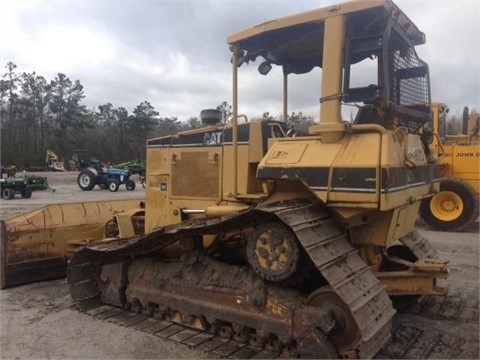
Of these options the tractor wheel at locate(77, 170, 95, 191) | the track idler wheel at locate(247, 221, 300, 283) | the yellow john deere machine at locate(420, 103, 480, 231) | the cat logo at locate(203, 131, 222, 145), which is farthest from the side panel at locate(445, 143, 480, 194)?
the tractor wheel at locate(77, 170, 95, 191)

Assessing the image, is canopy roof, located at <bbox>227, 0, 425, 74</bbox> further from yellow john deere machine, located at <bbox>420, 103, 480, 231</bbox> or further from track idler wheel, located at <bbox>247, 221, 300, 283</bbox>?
yellow john deere machine, located at <bbox>420, 103, 480, 231</bbox>

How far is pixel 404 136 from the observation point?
4293 millimetres

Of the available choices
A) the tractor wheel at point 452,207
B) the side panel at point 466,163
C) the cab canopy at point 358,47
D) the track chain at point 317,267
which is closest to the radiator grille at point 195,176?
the track chain at point 317,267

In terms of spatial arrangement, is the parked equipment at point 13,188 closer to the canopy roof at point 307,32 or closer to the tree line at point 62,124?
the canopy roof at point 307,32

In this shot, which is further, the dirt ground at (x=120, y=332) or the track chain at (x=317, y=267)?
the dirt ground at (x=120, y=332)

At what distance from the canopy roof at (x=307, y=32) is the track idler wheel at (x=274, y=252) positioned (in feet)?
5.84

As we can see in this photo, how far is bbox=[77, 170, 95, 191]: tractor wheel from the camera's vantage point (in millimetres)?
26141

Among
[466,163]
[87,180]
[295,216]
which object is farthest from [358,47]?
[87,180]

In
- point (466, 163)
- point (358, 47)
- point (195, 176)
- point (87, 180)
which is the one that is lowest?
point (87, 180)

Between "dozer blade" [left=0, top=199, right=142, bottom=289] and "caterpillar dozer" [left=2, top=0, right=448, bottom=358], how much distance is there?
133cm

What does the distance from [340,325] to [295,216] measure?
3.14 ft

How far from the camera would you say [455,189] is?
11703mm

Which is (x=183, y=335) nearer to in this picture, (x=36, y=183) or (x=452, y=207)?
(x=452, y=207)

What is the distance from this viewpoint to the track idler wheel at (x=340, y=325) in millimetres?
3623
